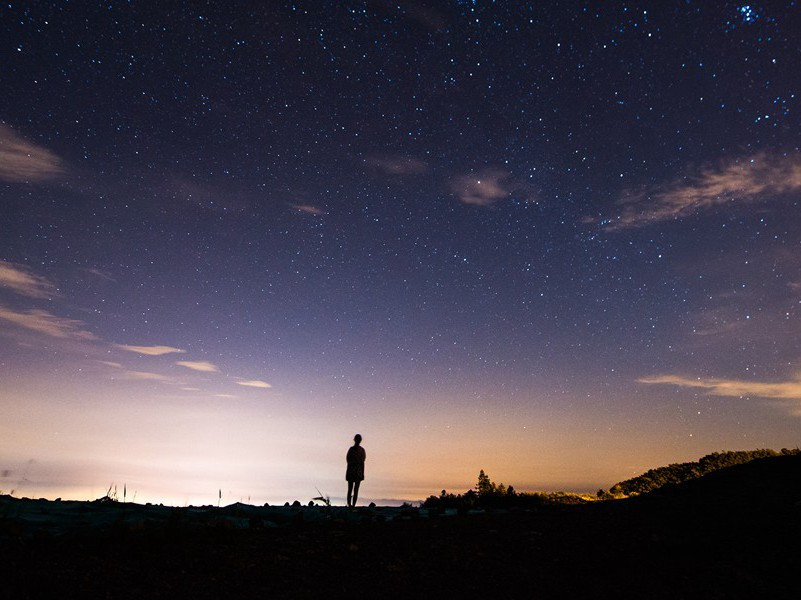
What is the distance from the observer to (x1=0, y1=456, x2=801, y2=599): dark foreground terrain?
581 centimetres

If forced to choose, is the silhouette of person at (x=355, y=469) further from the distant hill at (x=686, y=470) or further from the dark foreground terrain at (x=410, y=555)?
the distant hill at (x=686, y=470)

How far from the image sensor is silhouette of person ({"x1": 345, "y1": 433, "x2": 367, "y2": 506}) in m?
14.7

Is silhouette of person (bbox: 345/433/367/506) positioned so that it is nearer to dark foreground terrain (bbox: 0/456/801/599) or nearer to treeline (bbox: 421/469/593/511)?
treeline (bbox: 421/469/593/511)

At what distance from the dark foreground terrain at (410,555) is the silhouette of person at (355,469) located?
15.9 feet

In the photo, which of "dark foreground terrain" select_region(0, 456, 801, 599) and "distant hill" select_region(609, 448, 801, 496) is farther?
"distant hill" select_region(609, 448, 801, 496)

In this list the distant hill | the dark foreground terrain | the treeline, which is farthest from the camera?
the distant hill

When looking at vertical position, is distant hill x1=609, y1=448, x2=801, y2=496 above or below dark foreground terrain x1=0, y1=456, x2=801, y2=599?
above

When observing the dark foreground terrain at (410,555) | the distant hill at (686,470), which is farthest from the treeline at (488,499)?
the distant hill at (686,470)

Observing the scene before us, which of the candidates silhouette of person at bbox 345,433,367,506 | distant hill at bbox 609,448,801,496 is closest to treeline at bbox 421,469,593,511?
silhouette of person at bbox 345,433,367,506

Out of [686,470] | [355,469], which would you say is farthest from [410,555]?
[686,470]

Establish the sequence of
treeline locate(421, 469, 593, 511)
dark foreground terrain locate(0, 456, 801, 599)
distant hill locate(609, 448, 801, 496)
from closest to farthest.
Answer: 1. dark foreground terrain locate(0, 456, 801, 599)
2. treeline locate(421, 469, 593, 511)
3. distant hill locate(609, 448, 801, 496)

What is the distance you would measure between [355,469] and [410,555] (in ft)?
25.4

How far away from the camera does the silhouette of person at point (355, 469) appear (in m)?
14.7

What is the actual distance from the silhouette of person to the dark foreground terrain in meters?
4.86
